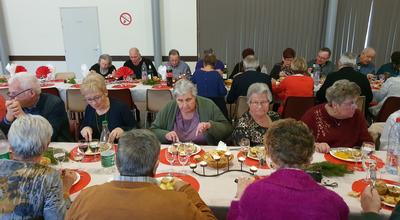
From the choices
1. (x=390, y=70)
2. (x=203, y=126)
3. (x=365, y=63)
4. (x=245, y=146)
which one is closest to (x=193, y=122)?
(x=203, y=126)

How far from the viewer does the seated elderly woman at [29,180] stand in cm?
155

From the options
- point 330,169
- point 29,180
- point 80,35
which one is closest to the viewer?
point 29,180

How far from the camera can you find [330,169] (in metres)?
2.13

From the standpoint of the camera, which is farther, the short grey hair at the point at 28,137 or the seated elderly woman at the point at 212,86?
the seated elderly woman at the point at 212,86

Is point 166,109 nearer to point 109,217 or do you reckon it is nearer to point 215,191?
point 215,191

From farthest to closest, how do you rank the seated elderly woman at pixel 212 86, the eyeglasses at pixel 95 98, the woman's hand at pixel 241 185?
the seated elderly woman at pixel 212 86 < the eyeglasses at pixel 95 98 < the woman's hand at pixel 241 185

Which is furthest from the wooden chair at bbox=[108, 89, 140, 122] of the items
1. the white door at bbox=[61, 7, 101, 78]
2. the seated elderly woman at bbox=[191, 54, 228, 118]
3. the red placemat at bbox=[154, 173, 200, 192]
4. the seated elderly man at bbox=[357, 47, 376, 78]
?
the seated elderly man at bbox=[357, 47, 376, 78]

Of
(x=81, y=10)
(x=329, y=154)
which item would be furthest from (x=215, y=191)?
(x=81, y=10)

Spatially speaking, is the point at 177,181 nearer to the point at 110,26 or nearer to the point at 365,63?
the point at 365,63

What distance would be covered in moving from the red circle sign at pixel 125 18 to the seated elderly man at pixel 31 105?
17.6 feet

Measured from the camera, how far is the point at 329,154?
2480 millimetres

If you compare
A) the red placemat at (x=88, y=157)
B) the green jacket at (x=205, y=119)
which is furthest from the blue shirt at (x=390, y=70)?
the red placemat at (x=88, y=157)

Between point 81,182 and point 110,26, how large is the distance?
22.1ft

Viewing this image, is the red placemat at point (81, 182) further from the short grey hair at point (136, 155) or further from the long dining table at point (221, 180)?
the short grey hair at point (136, 155)
